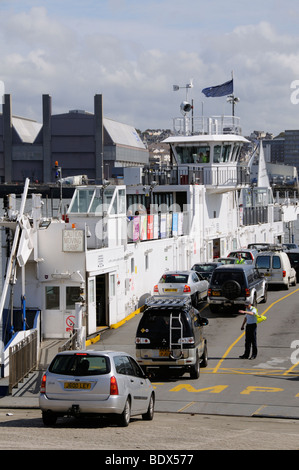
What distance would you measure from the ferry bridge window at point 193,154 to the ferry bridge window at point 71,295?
23436mm

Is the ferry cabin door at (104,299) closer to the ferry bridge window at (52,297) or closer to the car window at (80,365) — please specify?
the ferry bridge window at (52,297)

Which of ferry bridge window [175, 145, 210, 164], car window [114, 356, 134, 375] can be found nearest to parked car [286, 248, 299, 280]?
ferry bridge window [175, 145, 210, 164]

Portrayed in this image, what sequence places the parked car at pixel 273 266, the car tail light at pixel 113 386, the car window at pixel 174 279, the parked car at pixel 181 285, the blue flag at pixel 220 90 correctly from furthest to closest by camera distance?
the blue flag at pixel 220 90
the parked car at pixel 273 266
the car window at pixel 174 279
the parked car at pixel 181 285
the car tail light at pixel 113 386

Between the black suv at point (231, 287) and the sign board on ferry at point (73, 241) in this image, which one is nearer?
the sign board on ferry at point (73, 241)

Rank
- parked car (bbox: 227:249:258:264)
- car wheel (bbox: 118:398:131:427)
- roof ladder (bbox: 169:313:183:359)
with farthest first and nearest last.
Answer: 1. parked car (bbox: 227:249:258:264)
2. roof ladder (bbox: 169:313:183:359)
3. car wheel (bbox: 118:398:131:427)

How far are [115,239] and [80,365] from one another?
15852 mm

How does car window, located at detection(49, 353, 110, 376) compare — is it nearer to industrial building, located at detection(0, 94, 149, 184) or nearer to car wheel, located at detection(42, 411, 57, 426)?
car wheel, located at detection(42, 411, 57, 426)

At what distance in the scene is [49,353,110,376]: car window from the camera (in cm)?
1449

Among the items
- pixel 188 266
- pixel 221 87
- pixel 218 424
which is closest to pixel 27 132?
pixel 221 87

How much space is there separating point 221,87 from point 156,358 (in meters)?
37.7

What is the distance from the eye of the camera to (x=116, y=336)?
27.5 meters

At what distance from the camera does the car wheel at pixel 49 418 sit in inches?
576

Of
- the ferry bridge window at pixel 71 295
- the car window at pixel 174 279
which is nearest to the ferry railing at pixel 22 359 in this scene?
the ferry bridge window at pixel 71 295

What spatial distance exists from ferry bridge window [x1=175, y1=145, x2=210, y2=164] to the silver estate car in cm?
3422
